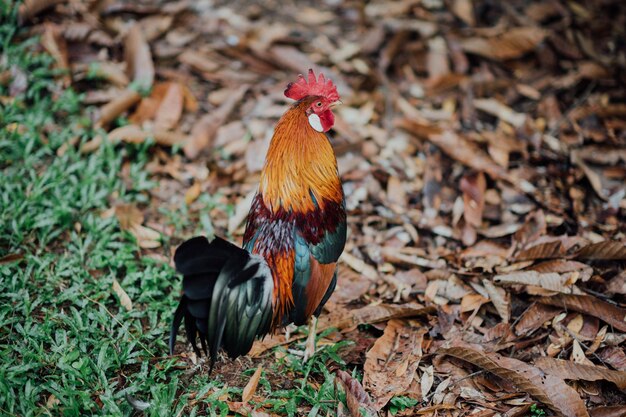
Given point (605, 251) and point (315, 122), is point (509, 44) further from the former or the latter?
point (315, 122)

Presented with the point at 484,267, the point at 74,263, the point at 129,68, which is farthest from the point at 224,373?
the point at 129,68

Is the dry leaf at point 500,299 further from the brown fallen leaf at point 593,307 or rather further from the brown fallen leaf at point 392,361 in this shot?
the brown fallen leaf at point 392,361

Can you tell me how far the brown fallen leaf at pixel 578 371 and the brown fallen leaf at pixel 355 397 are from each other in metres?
1.04

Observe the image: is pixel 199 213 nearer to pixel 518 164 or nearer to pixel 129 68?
pixel 129 68

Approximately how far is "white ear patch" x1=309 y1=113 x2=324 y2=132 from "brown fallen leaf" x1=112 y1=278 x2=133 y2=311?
160 centimetres

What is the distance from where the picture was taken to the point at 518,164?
493cm

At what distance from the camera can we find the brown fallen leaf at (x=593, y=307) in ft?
11.3

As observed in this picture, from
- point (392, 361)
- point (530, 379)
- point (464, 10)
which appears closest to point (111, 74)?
point (392, 361)

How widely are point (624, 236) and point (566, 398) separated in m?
1.63

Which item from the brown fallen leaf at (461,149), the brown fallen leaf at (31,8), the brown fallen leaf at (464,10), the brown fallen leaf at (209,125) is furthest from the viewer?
the brown fallen leaf at (464,10)

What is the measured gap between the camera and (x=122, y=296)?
360 cm

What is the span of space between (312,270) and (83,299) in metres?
1.49

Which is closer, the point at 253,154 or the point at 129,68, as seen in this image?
the point at 253,154

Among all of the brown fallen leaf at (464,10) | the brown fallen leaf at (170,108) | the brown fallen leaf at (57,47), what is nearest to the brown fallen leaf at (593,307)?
the brown fallen leaf at (170,108)
